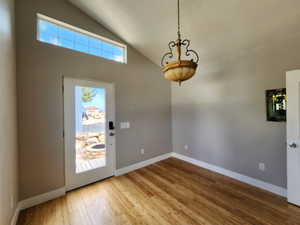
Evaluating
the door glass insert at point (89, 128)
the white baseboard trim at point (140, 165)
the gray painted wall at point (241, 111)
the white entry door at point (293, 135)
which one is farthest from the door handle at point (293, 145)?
the door glass insert at point (89, 128)

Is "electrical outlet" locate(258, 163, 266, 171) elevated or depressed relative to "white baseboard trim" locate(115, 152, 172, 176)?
elevated

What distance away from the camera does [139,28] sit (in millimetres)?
2570

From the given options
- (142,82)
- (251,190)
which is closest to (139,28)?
(142,82)

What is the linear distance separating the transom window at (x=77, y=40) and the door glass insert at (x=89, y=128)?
78cm

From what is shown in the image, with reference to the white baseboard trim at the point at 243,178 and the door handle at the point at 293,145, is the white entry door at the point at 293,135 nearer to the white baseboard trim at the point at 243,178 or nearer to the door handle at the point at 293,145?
the door handle at the point at 293,145

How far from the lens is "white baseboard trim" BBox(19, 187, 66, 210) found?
76.4 inches

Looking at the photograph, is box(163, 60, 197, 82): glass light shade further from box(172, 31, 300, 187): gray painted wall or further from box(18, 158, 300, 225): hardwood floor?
box(18, 158, 300, 225): hardwood floor

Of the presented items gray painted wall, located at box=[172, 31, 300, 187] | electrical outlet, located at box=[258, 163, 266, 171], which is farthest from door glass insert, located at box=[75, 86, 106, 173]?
electrical outlet, located at box=[258, 163, 266, 171]

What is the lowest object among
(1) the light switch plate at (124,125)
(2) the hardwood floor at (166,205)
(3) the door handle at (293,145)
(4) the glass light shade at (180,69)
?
(2) the hardwood floor at (166,205)

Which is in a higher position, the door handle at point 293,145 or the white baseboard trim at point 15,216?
the door handle at point 293,145

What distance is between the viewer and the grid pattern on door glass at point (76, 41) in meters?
2.20

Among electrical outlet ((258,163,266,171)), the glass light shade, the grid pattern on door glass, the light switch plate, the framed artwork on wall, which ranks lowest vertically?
electrical outlet ((258,163,266,171))

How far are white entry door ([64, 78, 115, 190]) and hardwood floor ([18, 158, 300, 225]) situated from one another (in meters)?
0.27

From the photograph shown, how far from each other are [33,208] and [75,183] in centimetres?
60
